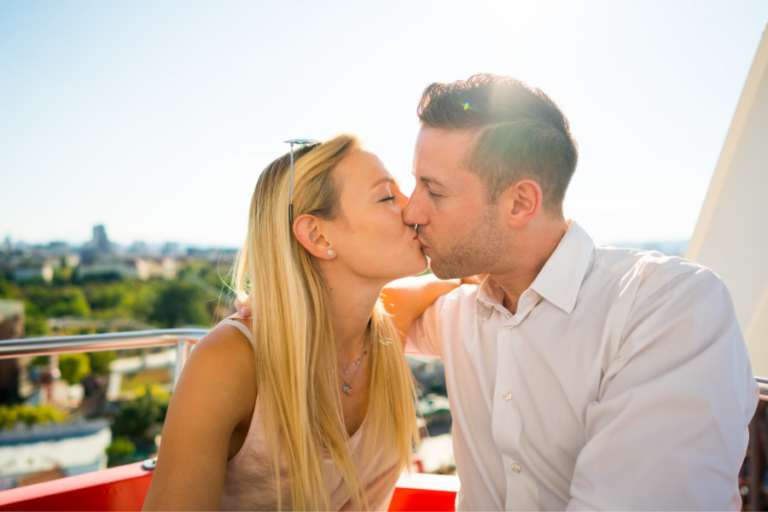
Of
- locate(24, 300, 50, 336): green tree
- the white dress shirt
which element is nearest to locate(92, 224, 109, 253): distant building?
locate(24, 300, 50, 336): green tree

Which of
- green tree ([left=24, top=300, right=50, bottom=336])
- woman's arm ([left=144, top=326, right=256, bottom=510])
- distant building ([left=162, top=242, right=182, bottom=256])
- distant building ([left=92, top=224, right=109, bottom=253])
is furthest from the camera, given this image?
distant building ([left=162, top=242, right=182, bottom=256])

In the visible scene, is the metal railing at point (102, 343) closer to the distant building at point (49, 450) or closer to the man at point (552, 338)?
the man at point (552, 338)

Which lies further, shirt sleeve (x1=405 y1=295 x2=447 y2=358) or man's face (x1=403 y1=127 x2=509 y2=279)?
shirt sleeve (x1=405 y1=295 x2=447 y2=358)

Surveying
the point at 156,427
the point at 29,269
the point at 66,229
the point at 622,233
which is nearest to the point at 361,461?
the point at 622,233

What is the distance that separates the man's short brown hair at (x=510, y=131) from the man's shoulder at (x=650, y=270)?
0.35m

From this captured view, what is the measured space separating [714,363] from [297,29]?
3376 cm

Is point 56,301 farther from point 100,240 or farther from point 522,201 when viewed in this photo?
point 522,201

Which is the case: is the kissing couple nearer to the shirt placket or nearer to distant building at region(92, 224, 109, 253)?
the shirt placket

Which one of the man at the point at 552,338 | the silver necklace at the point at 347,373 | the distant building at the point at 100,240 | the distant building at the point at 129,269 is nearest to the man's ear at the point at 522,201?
the man at the point at 552,338

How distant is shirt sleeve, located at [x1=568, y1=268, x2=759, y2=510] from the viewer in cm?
122

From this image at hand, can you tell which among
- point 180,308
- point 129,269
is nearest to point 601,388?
point 180,308

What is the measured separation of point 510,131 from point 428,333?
1.08m

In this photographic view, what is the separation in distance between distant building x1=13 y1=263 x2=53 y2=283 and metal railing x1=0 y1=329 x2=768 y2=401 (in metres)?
59.2

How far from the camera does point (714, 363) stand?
1.27m
